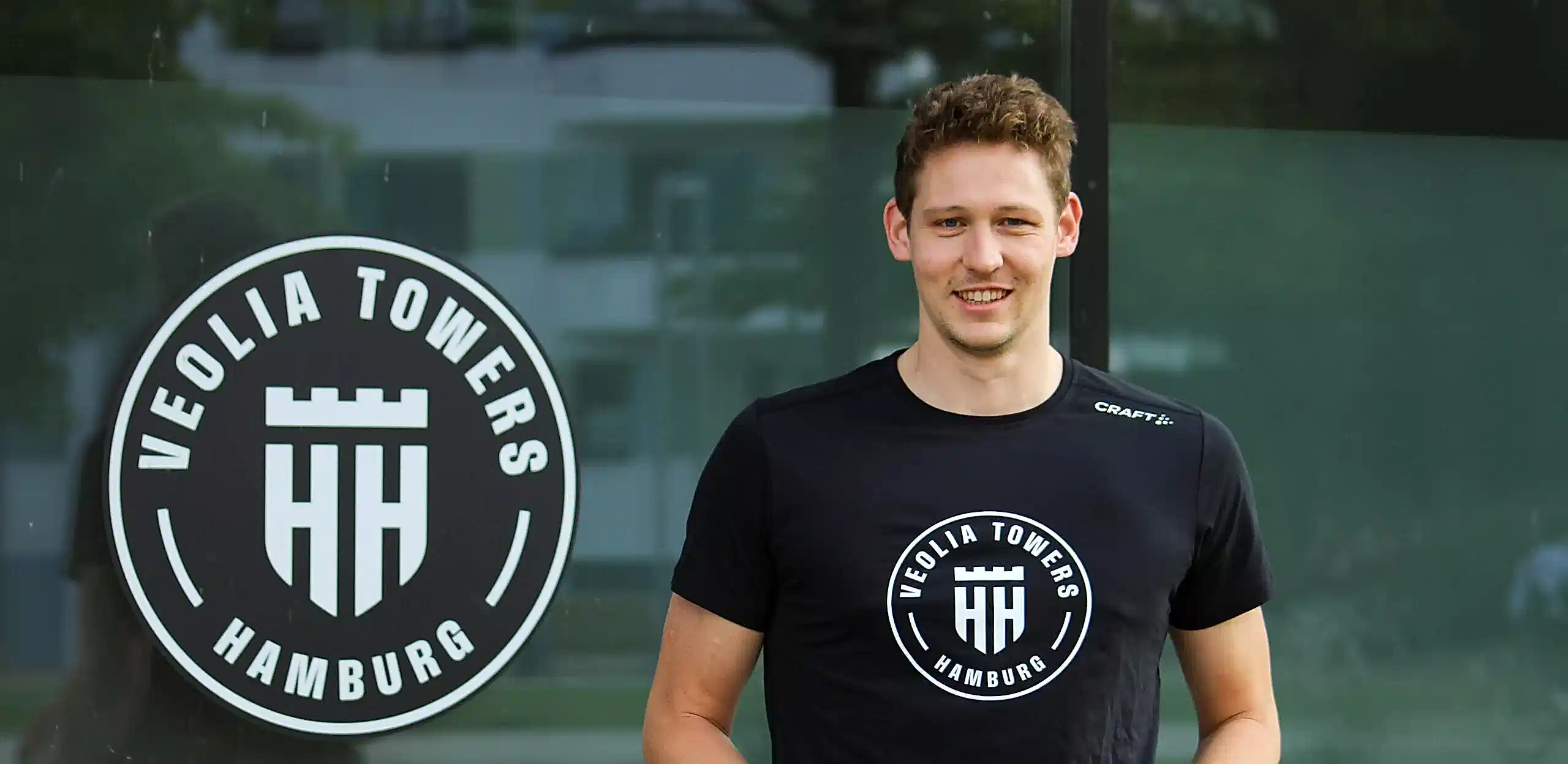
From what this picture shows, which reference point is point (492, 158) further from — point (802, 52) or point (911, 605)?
point (911, 605)

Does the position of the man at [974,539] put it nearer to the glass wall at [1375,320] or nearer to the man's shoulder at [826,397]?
the man's shoulder at [826,397]

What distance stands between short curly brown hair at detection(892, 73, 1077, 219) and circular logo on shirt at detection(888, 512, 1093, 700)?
16.2 inches

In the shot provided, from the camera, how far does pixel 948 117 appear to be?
214 centimetres

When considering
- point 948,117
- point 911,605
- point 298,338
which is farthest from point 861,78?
point 911,605

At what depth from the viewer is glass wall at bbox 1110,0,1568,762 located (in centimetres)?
423

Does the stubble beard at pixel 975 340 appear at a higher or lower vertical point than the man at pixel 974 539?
higher

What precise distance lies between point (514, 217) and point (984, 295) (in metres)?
2.03

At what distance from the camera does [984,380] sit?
7.12 feet

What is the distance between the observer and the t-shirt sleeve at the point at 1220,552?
218 cm

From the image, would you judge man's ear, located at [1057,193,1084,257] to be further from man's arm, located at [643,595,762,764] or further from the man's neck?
man's arm, located at [643,595,762,764]

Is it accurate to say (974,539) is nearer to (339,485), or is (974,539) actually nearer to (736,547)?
(736,547)

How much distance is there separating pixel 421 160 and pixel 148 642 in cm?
118

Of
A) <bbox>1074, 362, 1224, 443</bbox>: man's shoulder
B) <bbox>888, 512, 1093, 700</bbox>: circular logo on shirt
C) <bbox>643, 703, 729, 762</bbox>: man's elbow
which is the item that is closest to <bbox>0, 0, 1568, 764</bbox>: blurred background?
<bbox>643, 703, 729, 762</bbox>: man's elbow

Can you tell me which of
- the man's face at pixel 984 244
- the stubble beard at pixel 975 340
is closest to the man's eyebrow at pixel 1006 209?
the man's face at pixel 984 244
